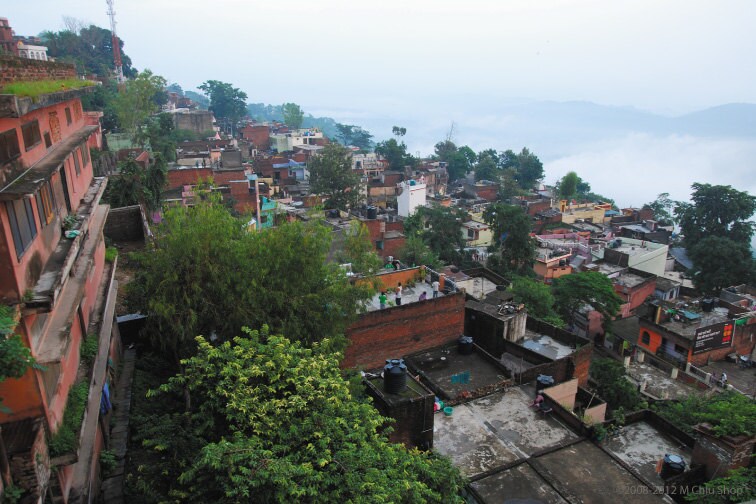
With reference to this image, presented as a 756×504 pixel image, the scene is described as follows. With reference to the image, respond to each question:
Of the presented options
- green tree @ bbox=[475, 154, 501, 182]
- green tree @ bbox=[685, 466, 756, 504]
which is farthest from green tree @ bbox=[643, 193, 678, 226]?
green tree @ bbox=[685, 466, 756, 504]

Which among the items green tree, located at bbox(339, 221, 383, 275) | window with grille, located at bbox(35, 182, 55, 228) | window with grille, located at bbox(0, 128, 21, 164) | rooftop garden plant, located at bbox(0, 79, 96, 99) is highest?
rooftop garden plant, located at bbox(0, 79, 96, 99)

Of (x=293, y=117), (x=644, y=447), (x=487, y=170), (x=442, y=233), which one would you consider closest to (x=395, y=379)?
(x=644, y=447)

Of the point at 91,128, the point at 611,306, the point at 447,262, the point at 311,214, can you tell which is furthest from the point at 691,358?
the point at 91,128

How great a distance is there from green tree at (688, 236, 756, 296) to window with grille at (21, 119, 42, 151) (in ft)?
145

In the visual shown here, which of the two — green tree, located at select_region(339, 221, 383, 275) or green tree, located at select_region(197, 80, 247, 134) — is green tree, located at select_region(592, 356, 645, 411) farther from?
green tree, located at select_region(197, 80, 247, 134)

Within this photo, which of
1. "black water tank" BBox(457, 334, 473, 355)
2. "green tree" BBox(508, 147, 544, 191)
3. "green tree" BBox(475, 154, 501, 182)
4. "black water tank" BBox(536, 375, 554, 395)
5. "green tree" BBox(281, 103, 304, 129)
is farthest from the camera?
"green tree" BBox(281, 103, 304, 129)

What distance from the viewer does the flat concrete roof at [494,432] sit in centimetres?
1248

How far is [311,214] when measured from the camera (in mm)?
13289

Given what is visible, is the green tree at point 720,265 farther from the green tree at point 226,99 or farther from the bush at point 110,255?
the green tree at point 226,99

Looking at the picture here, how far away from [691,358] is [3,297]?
30081mm

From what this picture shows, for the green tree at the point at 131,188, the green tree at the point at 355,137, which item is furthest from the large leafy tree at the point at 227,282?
the green tree at the point at 355,137

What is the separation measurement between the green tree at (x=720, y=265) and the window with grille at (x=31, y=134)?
44.2m

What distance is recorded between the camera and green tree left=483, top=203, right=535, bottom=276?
36.1 m

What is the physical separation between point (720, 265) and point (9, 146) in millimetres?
45415
